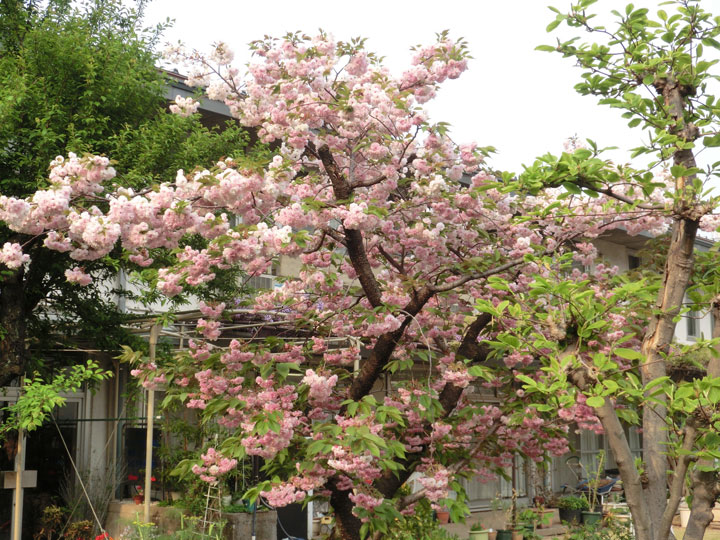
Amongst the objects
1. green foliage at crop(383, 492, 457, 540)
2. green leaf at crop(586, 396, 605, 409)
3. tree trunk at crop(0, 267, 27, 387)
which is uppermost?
tree trunk at crop(0, 267, 27, 387)

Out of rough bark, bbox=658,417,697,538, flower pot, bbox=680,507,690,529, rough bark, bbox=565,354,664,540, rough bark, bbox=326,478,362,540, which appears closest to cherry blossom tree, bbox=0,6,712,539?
rough bark, bbox=326,478,362,540

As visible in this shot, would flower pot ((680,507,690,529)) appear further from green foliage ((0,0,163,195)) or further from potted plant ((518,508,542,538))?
green foliage ((0,0,163,195))

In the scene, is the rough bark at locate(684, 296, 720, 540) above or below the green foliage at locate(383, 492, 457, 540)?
above

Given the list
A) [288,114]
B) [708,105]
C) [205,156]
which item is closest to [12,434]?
[205,156]

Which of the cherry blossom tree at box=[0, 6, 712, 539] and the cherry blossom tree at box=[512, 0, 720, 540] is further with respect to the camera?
the cherry blossom tree at box=[0, 6, 712, 539]

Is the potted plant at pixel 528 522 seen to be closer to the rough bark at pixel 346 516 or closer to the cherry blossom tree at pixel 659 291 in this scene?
the rough bark at pixel 346 516

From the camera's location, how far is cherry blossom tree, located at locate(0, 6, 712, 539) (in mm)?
5805

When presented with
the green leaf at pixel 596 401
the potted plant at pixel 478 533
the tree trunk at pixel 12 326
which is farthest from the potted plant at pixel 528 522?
the green leaf at pixel 596 401

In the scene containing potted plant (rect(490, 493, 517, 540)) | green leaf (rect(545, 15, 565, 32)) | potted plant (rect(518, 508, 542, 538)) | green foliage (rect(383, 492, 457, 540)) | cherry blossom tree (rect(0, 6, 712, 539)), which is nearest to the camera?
green leaf (rect(545, 15, 565, 32))

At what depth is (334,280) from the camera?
791 centimetres

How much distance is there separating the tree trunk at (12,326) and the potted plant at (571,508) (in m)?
12.8

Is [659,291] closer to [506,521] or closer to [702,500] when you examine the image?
[702,500]

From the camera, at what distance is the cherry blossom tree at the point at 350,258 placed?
5805 millimetres

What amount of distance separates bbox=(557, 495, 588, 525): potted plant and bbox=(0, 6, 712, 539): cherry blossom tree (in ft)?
32.4
